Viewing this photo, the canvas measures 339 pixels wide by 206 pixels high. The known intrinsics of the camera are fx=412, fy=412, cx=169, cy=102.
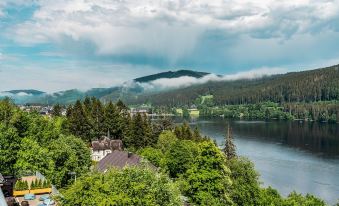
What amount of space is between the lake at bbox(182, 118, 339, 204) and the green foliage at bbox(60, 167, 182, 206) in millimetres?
51194

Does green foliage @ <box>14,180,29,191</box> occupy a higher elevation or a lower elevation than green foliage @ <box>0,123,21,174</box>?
lower

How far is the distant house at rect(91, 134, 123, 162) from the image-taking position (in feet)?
315

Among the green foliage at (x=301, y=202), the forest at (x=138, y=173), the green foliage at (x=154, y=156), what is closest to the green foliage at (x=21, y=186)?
the forest at (x=138, y=173)

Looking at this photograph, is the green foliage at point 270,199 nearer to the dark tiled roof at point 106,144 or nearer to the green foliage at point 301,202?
the green foliage at point 301,202

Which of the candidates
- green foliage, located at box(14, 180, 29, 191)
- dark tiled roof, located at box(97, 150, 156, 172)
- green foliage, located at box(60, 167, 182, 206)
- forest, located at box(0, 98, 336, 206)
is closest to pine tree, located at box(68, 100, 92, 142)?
forest, located at box(0, 98, 336, 206)

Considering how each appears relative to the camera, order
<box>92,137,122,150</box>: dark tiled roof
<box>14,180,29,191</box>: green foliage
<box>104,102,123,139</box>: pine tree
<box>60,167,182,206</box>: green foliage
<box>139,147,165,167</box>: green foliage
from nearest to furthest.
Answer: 1. <box>60,167,182,206</box>: green foliage
2. <box>14,180,29,191</box>: green foliage
3. <box>139,147,165,167</box>: green foliage
4. <box>92,137,122,150</box>: dark tiled roof
5. <box>104,102,123,139</box>: pine tree

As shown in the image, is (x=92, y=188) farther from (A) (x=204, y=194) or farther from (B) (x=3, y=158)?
(B) (x=3, y=158)

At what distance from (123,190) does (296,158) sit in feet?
318

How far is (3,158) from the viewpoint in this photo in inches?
1938

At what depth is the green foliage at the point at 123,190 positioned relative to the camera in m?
30.3

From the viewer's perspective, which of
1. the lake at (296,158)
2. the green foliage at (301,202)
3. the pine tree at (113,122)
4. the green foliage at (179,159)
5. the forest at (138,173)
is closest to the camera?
the forest at (138,173)

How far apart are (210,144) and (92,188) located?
20719 millimetres

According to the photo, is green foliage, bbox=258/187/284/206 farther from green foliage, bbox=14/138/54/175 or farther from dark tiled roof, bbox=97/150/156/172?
green foliage, bbox=14/138/54/175

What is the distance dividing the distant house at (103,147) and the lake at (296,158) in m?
34.6
